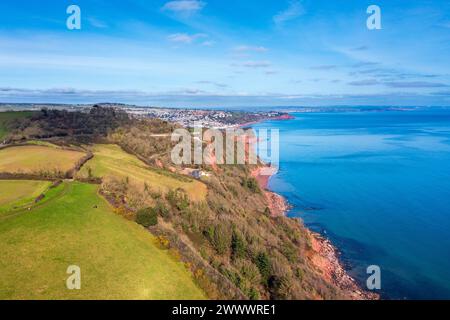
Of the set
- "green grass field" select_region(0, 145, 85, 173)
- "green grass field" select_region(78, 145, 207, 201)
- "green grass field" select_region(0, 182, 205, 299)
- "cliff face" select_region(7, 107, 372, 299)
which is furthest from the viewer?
"green grass field" select_region(78, 145, 207, 201)

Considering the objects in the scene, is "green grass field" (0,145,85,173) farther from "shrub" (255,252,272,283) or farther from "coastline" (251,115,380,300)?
"coastline" (251,115,380,300)

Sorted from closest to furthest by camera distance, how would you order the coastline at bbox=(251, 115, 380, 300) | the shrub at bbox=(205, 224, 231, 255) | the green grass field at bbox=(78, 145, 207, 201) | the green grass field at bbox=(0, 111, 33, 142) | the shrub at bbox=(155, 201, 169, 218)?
the shrub at bbox=(205, 224, 231, 255)
the shrub at bbox=(155, 201, 169, 218)
the coastline at bbox=(251, 115, 380, 300)
the green grass field at bbox=(78, 145, 207, 201)
the green grass field at bbox=(0, 111, 33, 142)

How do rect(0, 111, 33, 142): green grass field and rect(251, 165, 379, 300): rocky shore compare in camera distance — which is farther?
rect(0, 111, 33, 142): green grass field

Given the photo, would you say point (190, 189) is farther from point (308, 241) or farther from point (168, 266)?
point (168, 266)

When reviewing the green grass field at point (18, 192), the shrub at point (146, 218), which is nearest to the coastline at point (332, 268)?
the shrub at point (146, 218)

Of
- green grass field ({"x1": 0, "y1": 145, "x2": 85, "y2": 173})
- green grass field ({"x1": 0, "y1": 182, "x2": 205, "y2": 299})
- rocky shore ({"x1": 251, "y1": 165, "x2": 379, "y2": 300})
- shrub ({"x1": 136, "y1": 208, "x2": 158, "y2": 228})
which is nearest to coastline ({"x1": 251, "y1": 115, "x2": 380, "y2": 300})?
rocky shore ({"x1": 251, "y1": 165, "x2": 379, "y2": 300})
